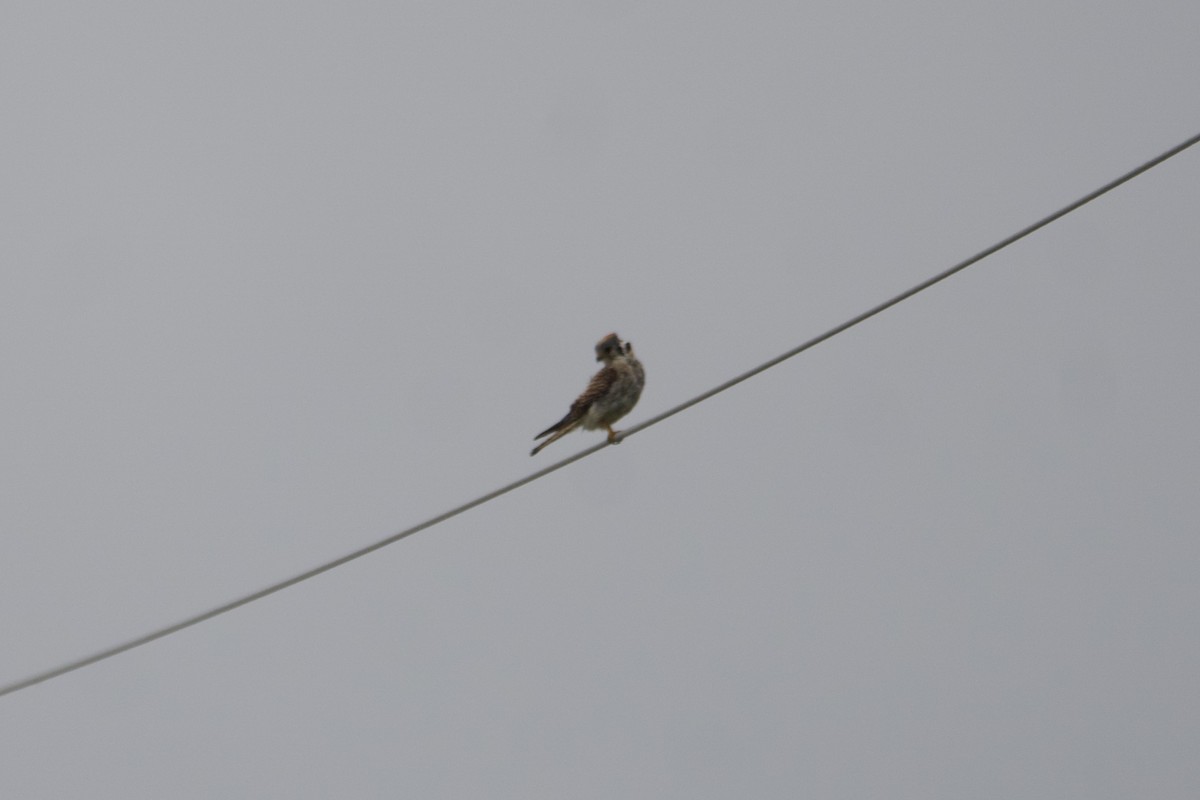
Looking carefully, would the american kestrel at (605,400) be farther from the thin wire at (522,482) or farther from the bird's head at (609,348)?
the thin wire at (522,482)

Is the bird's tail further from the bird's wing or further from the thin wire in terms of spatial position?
the thin wire

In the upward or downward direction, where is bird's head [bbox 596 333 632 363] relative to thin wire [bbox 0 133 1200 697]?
upward

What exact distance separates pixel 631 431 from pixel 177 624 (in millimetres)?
2871

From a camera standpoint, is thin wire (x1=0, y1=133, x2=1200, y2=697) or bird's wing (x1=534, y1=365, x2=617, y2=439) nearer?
thin wire (x1=0, y1=133, x2=1200, y2=697)

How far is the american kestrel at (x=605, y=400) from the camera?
13.9 meters

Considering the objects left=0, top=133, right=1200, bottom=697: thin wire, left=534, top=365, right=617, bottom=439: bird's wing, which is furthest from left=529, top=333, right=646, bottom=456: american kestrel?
left=0, top=133, right=1200, bottom=697: thin wire

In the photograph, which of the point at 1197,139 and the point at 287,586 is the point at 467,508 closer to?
the point at 287,586

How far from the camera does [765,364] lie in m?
8.59

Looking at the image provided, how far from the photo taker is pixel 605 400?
547 inches

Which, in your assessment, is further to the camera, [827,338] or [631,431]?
[631,431]

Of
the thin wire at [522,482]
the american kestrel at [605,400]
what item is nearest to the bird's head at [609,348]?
the american kestrel at [605,400]

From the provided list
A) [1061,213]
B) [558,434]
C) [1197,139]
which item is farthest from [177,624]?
[558,434]

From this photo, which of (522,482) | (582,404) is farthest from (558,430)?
(522,482)

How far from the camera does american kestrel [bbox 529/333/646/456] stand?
45.5 ft
